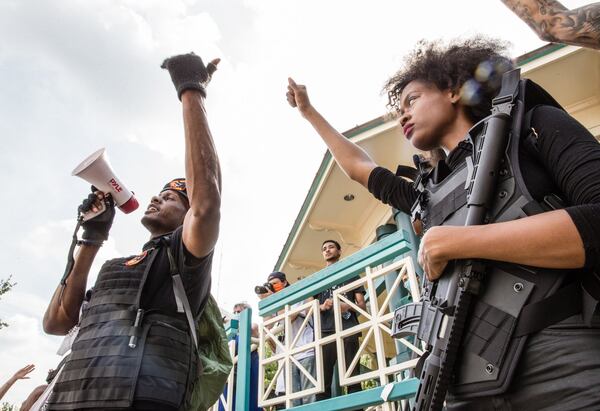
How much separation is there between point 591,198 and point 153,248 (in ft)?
6.51

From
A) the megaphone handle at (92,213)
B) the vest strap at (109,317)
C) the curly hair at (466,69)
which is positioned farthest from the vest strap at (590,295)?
the megaphone handle at (92,213)

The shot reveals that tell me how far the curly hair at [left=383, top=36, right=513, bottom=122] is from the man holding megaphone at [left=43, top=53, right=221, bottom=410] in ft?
3.38

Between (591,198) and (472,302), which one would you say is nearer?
(591,198)

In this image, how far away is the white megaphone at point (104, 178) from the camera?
9.65ft

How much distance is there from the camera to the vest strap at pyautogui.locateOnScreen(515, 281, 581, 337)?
1.07 metres

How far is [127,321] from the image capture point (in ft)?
6.41

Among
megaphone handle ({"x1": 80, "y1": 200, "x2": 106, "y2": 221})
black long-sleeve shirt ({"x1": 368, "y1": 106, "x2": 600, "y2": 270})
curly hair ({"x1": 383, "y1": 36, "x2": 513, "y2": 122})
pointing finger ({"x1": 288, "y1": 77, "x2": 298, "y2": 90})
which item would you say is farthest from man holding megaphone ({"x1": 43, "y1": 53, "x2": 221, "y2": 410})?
black long-sleeve shirt ({"x1": 368, "y1": 106, "x2": 600, "y2": 270})

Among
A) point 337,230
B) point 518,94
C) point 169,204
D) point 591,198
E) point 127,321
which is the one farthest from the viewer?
point 337,230

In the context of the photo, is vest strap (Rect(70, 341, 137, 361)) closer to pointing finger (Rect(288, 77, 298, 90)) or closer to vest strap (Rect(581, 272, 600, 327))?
pointing finger (Rect(288, 77, 298, 90))

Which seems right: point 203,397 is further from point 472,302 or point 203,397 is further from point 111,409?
point 472,302

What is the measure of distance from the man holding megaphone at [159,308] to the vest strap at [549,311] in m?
1.37

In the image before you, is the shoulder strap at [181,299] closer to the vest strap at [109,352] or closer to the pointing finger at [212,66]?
the vest strap at [109,352]

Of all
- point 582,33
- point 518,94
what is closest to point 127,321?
point 518,94

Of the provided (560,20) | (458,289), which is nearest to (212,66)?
(560,20)
